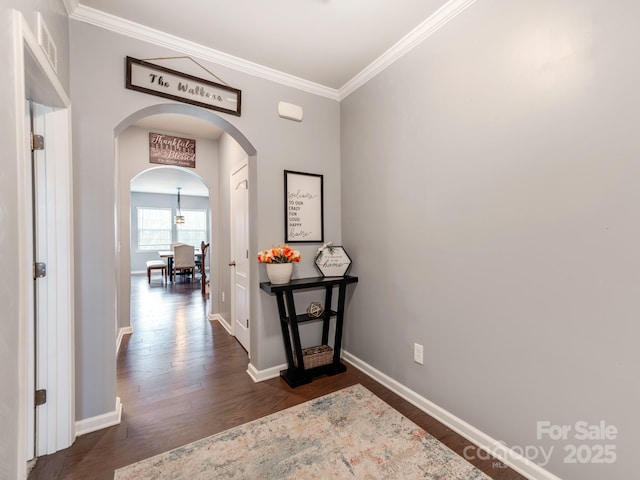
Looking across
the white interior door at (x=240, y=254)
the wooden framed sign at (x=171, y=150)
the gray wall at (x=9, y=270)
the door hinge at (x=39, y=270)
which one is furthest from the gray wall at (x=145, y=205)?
the gray wall at (x=9, y=270)

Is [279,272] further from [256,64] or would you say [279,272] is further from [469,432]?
[256,64]

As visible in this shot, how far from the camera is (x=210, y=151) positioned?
4316 mm

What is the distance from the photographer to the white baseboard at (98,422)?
181 centimetres

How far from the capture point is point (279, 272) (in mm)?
2350

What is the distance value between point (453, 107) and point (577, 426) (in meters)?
1.82

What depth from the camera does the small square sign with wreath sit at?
8.75 ft

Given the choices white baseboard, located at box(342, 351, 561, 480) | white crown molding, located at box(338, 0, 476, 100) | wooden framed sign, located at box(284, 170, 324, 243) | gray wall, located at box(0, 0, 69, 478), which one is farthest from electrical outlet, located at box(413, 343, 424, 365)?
white crown molding, located at box(338, 0, 476, 100)

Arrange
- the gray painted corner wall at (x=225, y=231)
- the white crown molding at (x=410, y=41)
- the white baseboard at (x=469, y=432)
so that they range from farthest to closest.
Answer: the gray painted corner wall at (x=225, y=231), the white crown molding at (x=410, y=41), the white baseboard at (x=469, y=432)

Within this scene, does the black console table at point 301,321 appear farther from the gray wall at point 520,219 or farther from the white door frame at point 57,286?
the white door frame at point 57,286

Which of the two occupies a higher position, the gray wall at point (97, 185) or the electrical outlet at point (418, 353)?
the gray wall at point (97, 185)

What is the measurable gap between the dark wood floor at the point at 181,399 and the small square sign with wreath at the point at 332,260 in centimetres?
93

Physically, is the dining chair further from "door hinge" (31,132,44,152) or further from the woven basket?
"door hinge" (31,132,44,152)

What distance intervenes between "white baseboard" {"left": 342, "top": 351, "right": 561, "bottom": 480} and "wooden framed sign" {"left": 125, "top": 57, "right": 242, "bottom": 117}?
2559 millimetres

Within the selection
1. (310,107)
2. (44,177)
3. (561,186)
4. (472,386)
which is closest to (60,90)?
(44,177)
